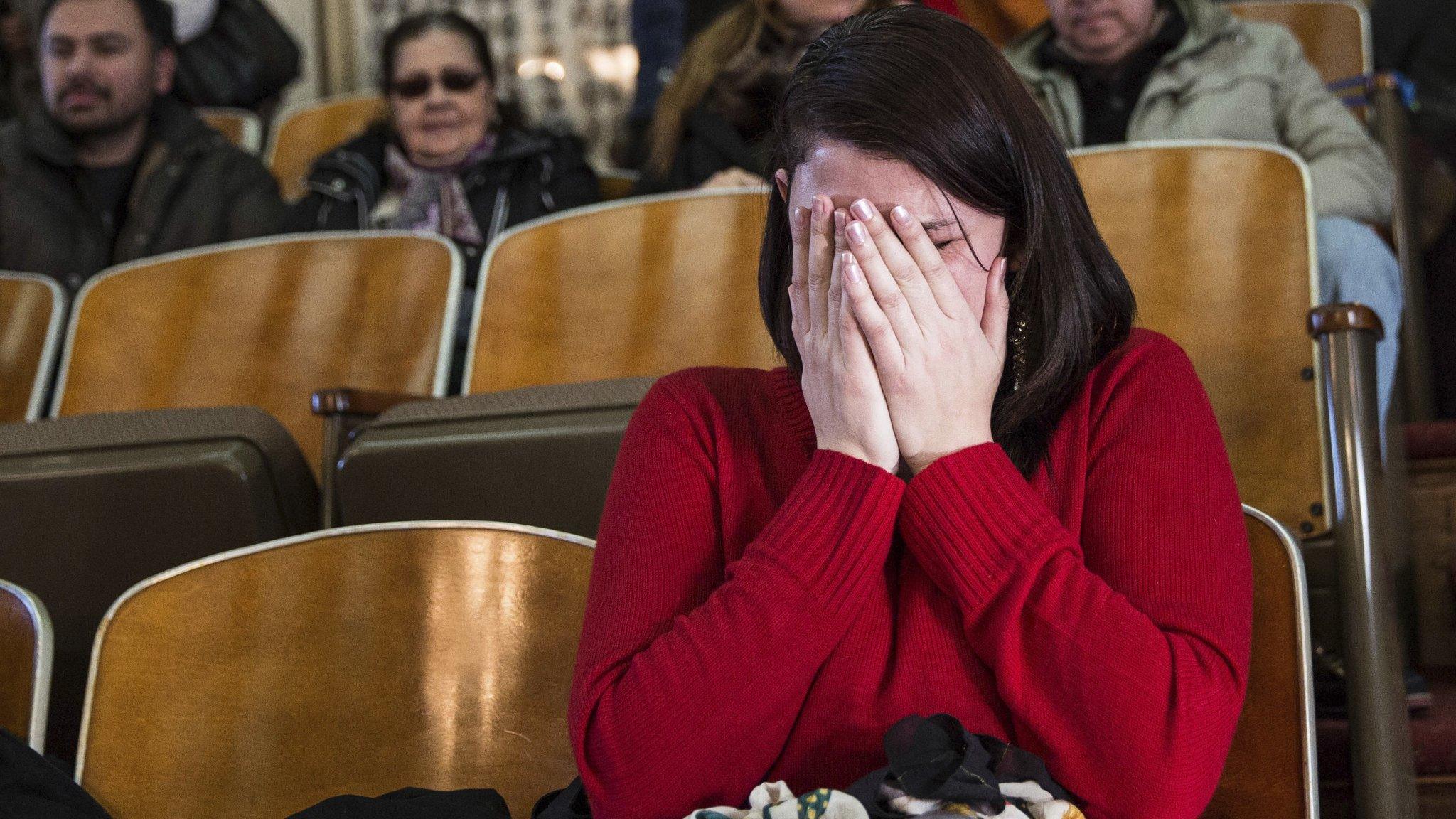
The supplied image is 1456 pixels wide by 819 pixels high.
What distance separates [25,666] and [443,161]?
1570mm

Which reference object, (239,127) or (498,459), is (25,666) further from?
(239,127)

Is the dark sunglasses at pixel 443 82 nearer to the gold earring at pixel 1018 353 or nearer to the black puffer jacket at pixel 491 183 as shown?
the black puffer jacket at pixel 491 183

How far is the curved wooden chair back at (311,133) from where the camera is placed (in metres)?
3.08

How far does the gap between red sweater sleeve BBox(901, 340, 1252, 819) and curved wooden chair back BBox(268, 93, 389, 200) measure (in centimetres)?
246

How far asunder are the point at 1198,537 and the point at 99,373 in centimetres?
174

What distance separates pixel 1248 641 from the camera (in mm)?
878

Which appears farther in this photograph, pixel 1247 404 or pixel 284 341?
pixel 284 341

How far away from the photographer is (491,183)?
2.57 meters

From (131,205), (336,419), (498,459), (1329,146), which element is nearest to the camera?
(498,459)

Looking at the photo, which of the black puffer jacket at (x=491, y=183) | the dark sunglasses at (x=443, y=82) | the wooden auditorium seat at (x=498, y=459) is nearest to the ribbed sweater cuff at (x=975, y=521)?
the wooden auditorium seat at (x=498, y=459)

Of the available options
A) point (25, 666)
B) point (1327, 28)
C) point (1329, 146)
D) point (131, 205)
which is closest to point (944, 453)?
point (25, 666)

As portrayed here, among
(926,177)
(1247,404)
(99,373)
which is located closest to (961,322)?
(926,177)

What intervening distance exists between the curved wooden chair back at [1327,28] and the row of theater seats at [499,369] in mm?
1055

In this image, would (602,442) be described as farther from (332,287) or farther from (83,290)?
(83,290)
